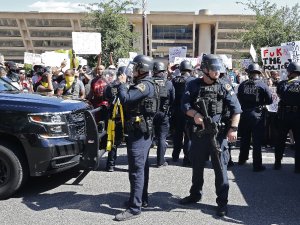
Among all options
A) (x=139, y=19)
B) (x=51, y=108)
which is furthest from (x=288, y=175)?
(x=139, y=19)

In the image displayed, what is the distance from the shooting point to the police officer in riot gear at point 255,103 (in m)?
6.77

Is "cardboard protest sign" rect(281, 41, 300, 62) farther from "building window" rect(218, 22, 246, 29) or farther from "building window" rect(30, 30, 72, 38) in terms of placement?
"building window" rect(30, 30, 72, 38)

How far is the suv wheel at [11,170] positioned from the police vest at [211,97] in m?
2.48

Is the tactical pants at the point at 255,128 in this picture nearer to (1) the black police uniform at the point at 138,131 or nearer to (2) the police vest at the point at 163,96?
(2) the police vest at the point at 163,96

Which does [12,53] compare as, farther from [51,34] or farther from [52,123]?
[52,123]

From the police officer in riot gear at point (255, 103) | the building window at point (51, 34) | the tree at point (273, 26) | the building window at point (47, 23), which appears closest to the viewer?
the police officer in riot gear at point (255, 103)

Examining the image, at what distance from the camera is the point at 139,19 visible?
7662cm

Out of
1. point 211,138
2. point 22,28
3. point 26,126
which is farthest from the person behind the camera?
point 22,28

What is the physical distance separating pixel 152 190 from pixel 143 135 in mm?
1342

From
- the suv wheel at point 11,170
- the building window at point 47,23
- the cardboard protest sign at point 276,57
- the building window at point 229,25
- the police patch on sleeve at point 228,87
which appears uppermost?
the building window at point 47,23

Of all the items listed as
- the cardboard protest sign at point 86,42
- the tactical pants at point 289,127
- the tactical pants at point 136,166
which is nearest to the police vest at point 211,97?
the tactical pants at point 136,166

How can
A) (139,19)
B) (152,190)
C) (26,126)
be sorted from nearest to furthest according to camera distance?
1. (26,126)
2. (152,190)
3. (139,19)

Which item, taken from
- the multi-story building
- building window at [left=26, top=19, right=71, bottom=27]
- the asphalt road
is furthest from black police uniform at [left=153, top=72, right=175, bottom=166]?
building window at [left=26, top=19, right=71, bottom=27]

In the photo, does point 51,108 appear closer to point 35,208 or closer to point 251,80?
point 35,208
